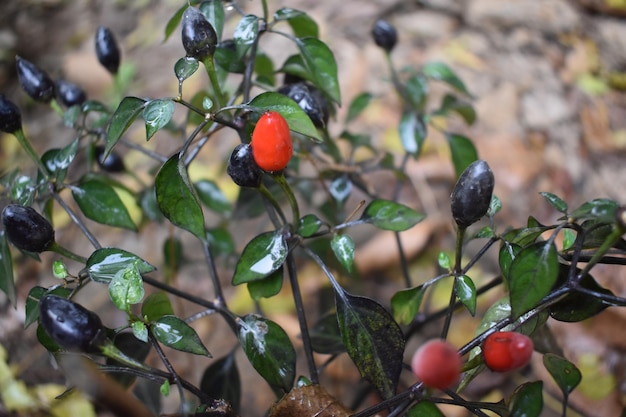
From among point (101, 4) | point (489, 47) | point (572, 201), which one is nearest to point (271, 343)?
point (572, 201)

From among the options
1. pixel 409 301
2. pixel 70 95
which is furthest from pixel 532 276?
pixel 70 95

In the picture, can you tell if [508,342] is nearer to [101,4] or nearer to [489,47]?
[489,47]

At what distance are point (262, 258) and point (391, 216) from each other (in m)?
0.18

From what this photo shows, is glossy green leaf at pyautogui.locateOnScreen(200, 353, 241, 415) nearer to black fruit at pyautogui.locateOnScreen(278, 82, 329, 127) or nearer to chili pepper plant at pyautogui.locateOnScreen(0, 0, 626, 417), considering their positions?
chili pepper plant at pyautogui.locateOnScreen(0, 0, 626, 417)

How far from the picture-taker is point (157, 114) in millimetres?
610

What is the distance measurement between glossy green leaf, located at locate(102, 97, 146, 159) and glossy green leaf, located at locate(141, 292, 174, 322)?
0.56 feet

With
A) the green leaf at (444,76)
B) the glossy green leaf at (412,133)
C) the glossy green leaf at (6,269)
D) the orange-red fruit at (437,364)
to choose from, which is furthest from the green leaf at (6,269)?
the green leaf at (444,76)

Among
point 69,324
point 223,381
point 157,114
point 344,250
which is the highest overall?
point 157,114

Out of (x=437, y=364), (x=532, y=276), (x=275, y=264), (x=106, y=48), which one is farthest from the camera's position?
(x=106, y=48)

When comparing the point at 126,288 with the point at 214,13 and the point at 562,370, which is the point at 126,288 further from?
the point at 562,370

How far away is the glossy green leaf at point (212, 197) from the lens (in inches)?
40.3

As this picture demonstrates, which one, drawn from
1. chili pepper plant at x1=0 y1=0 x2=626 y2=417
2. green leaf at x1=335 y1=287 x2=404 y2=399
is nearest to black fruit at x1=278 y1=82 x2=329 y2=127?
chili pepper plant at x1=0 y1=0 x2=626 y2=417

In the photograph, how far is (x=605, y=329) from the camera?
1.28 meters

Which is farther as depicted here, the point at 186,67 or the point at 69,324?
the point at 186,67
